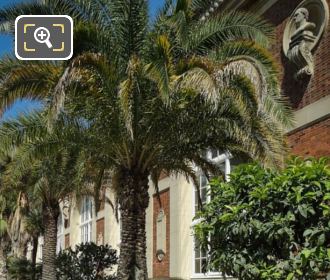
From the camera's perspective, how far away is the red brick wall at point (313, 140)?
553 inches

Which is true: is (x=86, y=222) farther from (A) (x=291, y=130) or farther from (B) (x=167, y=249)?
(A) (x=291, y=130)

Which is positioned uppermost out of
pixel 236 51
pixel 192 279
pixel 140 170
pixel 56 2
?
pixel 56 2

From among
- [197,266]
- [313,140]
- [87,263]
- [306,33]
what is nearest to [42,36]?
[313,140]

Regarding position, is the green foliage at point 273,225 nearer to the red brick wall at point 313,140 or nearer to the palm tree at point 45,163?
the palm tree at point 45,163

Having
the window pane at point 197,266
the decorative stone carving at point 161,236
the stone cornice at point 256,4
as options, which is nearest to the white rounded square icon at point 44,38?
the stone cornice at point 256,4

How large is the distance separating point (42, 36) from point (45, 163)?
39.0 ft

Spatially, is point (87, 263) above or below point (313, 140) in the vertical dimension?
below

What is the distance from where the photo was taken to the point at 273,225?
26.3 feet

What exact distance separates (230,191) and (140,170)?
490 centimetres

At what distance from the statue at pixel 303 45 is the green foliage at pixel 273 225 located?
6399mm

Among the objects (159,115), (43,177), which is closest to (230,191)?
(159,115)

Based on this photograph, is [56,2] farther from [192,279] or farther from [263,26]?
[192,279]

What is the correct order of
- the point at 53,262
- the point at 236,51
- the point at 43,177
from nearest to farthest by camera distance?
the point at 236,51
the point at 43,177
the point at 53,262

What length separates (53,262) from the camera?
2266cm
